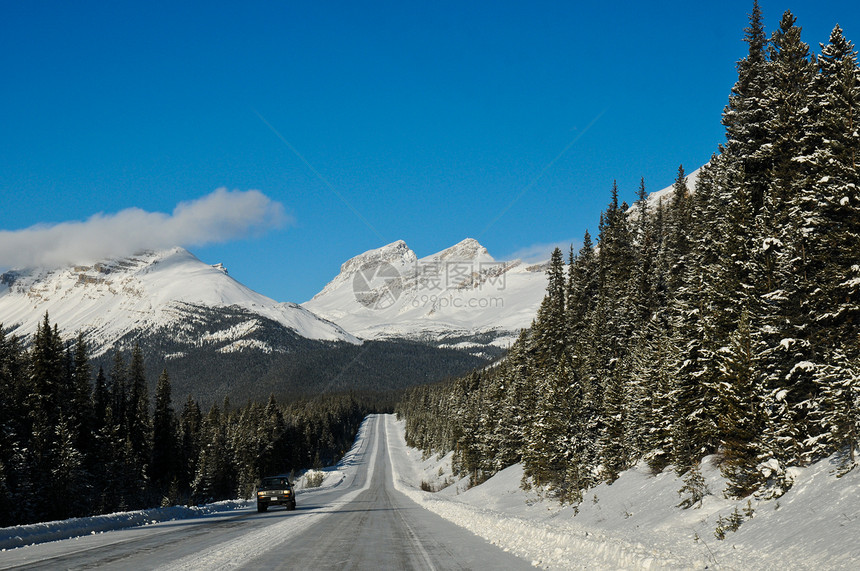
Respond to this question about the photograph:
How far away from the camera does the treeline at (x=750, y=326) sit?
55.3 ft

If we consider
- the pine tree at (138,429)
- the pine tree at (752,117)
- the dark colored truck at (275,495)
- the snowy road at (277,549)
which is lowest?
the dark colored truck at (275,495)

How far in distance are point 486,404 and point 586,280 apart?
16.7 metres

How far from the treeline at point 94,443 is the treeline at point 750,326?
1385 inches

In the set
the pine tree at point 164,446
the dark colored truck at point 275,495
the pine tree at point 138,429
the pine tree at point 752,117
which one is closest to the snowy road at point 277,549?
the dark colored truck at point 275,495

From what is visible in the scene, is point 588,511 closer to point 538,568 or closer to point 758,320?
point 758,320

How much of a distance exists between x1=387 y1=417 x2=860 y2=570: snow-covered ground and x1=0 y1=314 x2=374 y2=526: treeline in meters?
34.7

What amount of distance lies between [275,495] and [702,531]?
2511 cm

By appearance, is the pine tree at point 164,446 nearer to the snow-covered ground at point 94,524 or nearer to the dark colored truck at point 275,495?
the snow-covered ground at point 94,524

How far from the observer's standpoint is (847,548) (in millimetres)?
10609

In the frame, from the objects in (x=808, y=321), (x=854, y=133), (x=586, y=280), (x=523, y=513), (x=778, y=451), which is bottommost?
(x=523, y=513)

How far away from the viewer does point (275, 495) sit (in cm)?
3466

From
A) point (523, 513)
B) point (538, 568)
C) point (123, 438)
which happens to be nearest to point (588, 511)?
point (523, 513)

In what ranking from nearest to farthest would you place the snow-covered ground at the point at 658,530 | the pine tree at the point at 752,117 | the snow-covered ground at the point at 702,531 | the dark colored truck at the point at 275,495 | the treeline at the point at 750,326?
the snow-covered ground at the point at 702,531, the snow-covered ground at the point at 658,530, the treeline at the point at 750,326, the pine tree at the point at 752,117, the dark colored truck at the point at 275,495

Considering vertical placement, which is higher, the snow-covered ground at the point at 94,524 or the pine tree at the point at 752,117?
the pine tree at the point at 752,117
